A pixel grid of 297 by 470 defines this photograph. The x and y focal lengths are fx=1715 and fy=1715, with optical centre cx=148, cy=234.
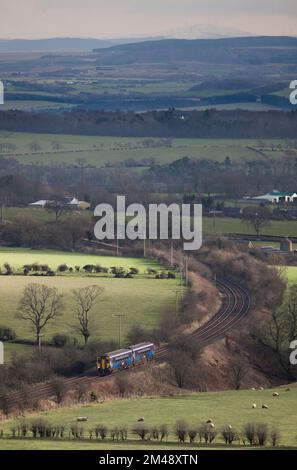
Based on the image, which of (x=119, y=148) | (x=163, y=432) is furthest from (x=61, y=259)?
(x=119, y=148)

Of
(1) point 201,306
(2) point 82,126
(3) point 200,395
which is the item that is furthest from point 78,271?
(2) point 82,126

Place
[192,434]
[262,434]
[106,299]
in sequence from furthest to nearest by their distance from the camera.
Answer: [106,299]
[192,434]
[262,434]

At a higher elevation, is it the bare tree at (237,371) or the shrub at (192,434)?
the shrub at (192,434)

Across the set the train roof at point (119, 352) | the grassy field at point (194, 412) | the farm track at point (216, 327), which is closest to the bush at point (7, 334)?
the train roof at point (119, 352)

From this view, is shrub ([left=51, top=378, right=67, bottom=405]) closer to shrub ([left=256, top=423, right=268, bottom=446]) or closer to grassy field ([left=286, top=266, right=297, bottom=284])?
shrub ([left=256, top=423, right=268, bottom=446])

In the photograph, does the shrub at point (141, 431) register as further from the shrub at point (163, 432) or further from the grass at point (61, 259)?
the grass at point (61, 259)

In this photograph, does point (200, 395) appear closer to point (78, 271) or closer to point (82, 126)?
point (78, 271)

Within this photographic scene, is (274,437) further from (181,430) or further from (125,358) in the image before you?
(125,358)
